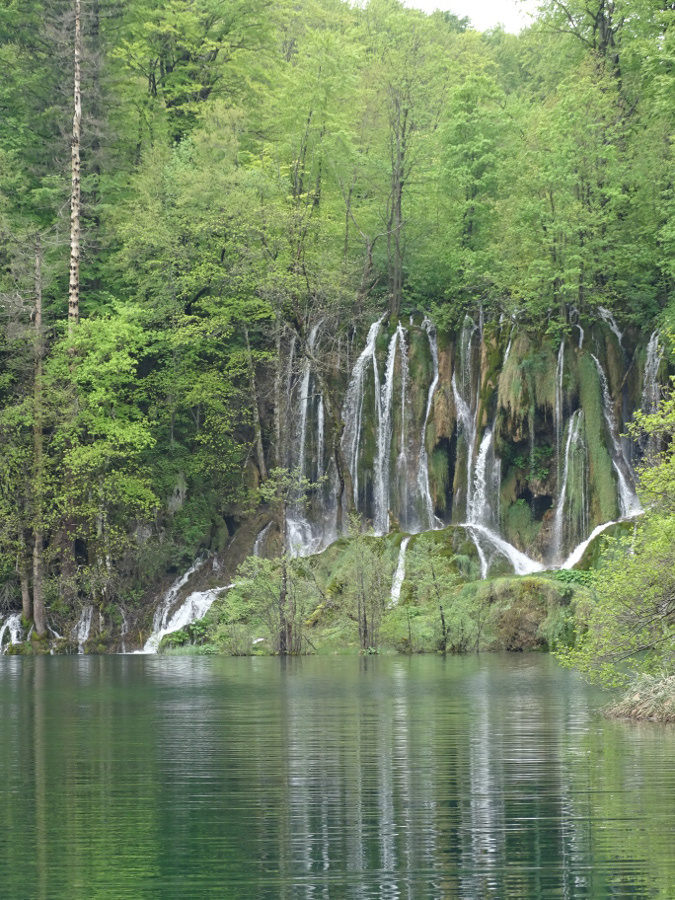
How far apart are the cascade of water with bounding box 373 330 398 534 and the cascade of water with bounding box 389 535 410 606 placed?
3.56 meters

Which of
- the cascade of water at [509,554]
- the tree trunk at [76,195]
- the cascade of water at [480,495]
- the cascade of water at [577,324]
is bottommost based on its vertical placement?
the cascade of water at [509,554]

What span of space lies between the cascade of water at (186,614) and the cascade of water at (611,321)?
1434cm

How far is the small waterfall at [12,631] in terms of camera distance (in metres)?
41.1

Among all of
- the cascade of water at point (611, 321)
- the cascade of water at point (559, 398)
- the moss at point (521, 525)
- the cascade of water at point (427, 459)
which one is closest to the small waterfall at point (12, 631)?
the cascade of water at point (427, 459)

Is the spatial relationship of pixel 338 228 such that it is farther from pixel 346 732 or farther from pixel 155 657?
pixel 346 732

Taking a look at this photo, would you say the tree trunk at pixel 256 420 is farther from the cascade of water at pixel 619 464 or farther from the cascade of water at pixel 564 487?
the cascade of water at pixel 619 464

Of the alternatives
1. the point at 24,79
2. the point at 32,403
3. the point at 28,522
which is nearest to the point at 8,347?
the point at 32,403

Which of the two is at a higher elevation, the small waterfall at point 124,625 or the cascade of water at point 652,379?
the cascade of water at point 652,379

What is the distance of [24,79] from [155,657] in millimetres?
21974

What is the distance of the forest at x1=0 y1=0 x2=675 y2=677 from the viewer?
41.7 meters

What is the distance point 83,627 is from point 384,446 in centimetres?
1082

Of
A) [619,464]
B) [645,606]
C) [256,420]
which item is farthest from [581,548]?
[645,606]

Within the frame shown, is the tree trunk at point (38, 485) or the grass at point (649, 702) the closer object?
the grass at point (649, 702)

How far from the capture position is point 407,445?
43.2m
